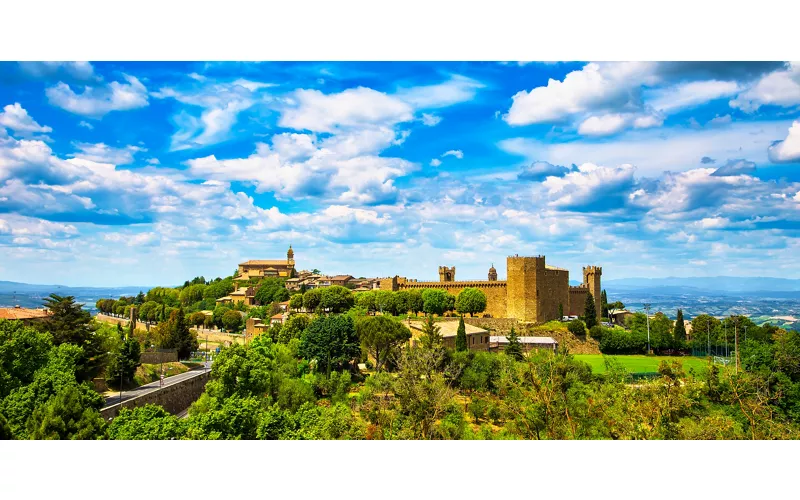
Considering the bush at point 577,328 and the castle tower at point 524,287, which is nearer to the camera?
the bush at point 577,328

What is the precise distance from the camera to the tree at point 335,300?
30922 mm

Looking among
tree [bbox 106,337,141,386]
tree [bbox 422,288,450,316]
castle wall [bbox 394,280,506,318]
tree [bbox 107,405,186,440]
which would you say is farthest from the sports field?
tree [bbox 107,405,186,440]

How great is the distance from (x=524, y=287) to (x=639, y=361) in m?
7.27

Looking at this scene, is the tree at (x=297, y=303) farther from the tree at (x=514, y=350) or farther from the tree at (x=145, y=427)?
the tree at (x=145, y=427)

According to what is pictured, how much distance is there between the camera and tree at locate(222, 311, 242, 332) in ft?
113

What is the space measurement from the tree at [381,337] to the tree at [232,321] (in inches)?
670

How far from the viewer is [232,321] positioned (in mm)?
34406

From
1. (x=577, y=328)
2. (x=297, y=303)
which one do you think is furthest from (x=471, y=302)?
(x=297, y=303)

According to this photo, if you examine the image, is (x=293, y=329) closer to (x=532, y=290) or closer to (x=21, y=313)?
(x=21, y=313)

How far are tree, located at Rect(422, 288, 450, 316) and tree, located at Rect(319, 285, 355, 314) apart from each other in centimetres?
420

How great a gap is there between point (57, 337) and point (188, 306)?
2822cm

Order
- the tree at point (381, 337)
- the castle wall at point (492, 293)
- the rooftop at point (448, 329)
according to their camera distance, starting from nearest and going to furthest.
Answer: the tree at point (381, 337), the rooftop at point (448, 329), the castle wall at point (492, 293)

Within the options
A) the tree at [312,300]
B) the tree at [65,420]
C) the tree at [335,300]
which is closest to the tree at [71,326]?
the tree at [65,420]
